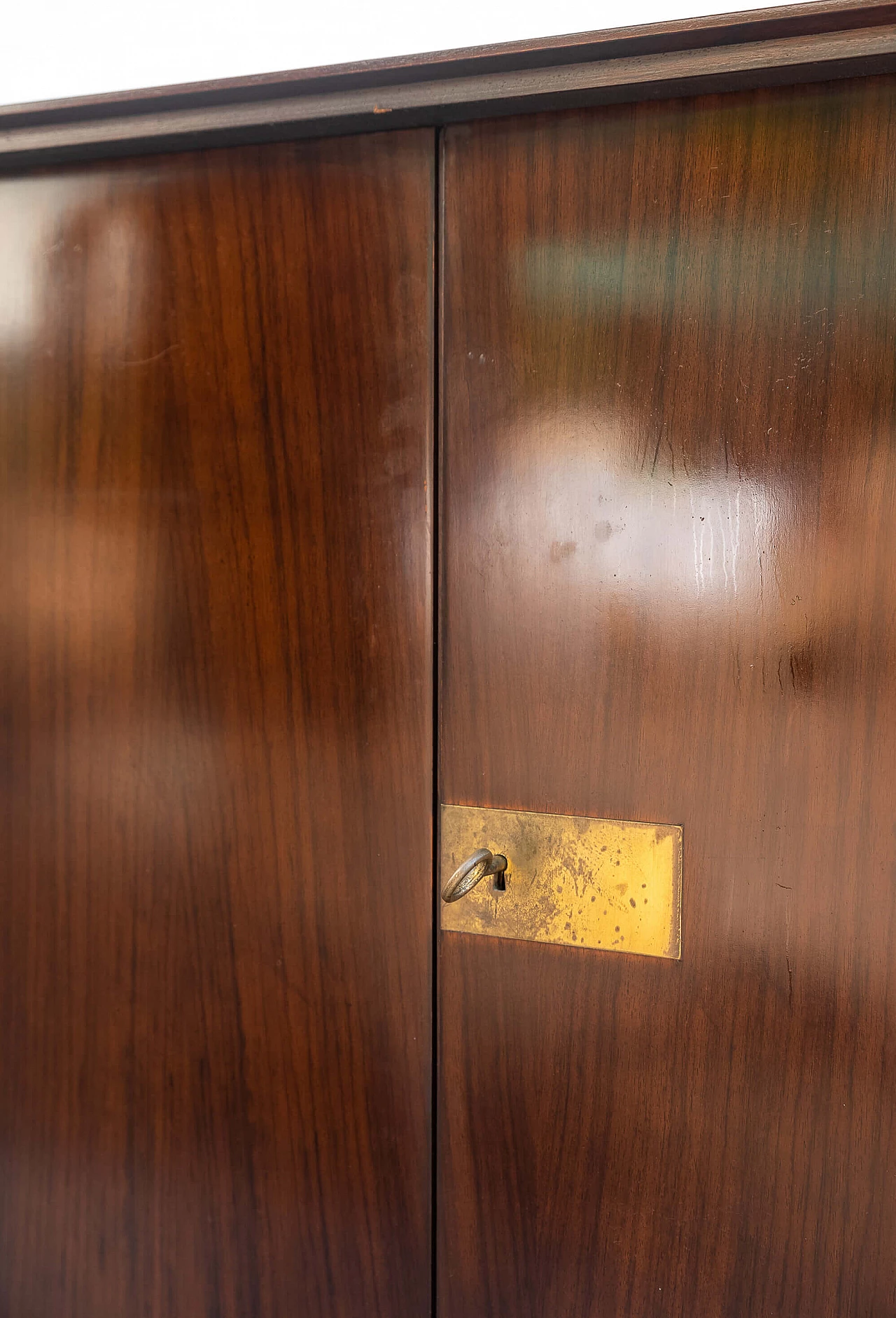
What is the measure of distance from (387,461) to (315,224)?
22cm

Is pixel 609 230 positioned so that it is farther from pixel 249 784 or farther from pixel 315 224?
pixel 249 784

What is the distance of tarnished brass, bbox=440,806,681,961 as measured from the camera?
694 mm

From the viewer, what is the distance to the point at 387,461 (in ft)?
2.46

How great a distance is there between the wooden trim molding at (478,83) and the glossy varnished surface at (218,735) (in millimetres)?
36

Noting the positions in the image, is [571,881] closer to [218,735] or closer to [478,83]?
[218,735]

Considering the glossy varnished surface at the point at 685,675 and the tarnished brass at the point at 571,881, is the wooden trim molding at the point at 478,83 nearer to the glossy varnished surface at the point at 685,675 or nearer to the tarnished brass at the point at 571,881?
the glossy varnished surface at the point at 685,675

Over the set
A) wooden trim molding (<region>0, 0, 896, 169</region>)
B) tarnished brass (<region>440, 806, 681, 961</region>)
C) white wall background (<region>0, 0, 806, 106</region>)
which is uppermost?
white wall background (<region>0, 0, 806, 106</region>)

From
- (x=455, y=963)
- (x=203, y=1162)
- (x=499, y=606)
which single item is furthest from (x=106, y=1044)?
(x=499, y=606)

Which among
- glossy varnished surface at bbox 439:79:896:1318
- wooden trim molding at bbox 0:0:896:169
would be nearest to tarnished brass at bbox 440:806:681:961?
glossy varnished surface at bbox 439:79:896:1318

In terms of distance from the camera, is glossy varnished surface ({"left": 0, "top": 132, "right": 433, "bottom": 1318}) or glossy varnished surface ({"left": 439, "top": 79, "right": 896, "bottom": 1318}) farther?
glossy varnished surface ({"left": 0, "top": 132, "right": 433, "bottom": 1318})

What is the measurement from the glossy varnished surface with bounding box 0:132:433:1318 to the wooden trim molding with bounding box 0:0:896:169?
0.04m

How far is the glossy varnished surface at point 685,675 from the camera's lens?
25.5 inches

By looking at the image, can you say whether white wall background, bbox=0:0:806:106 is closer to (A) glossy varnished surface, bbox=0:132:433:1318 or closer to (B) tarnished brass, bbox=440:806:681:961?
(A) glossy varnished surface, bbox=0:132:433:1318

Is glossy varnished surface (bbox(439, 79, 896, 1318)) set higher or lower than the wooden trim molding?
lower
